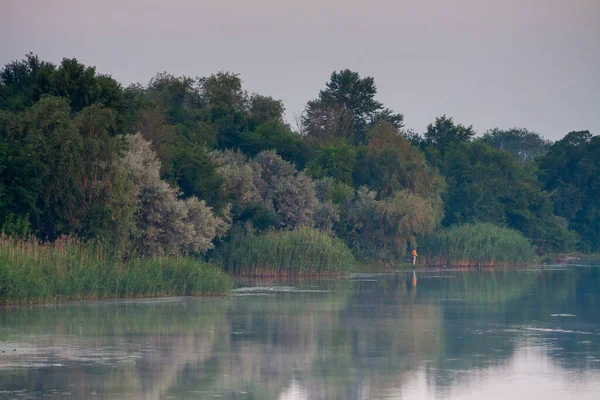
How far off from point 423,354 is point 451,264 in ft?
147

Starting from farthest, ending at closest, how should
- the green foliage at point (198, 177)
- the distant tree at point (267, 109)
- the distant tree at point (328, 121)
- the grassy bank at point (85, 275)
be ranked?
the distant tree at point (328, 121)
the distant tree at point (267, 109)
the green foliage at point (198, 177)
the grassy bank at point (85, 275)

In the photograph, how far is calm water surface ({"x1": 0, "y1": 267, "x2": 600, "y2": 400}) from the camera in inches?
649

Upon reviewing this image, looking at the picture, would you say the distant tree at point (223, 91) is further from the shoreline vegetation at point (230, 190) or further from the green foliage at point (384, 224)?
the green foliage at point (384, 224)

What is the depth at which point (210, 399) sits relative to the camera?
15305mm

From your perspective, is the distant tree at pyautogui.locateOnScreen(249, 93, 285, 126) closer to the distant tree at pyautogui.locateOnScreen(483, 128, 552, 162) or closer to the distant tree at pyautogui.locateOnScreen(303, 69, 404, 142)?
the distant tree at pyautogui.locateOnScreen(303, 69, 404, 142)

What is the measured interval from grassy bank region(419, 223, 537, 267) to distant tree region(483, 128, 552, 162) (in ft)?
275

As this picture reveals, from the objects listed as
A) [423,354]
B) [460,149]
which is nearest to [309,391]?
[423,354]

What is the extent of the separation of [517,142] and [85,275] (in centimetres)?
12555

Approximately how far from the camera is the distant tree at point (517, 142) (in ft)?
491

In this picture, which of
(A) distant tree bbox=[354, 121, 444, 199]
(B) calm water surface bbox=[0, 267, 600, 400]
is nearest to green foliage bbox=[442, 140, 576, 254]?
(A) distant tree bbox=[354, 121, 444, 199]

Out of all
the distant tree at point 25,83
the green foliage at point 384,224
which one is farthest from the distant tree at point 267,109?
the distant tree at point 25,83

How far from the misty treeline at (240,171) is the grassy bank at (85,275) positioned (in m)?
1.53

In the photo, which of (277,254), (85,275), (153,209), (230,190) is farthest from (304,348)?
(230,190)

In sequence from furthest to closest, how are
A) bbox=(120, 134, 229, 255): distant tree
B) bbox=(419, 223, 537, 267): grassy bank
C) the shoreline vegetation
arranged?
bbox=(419, 223, 537, 267): grassy bank, bbox=(120, 134, 229, 255): distant tree, the shoreline vegetation
